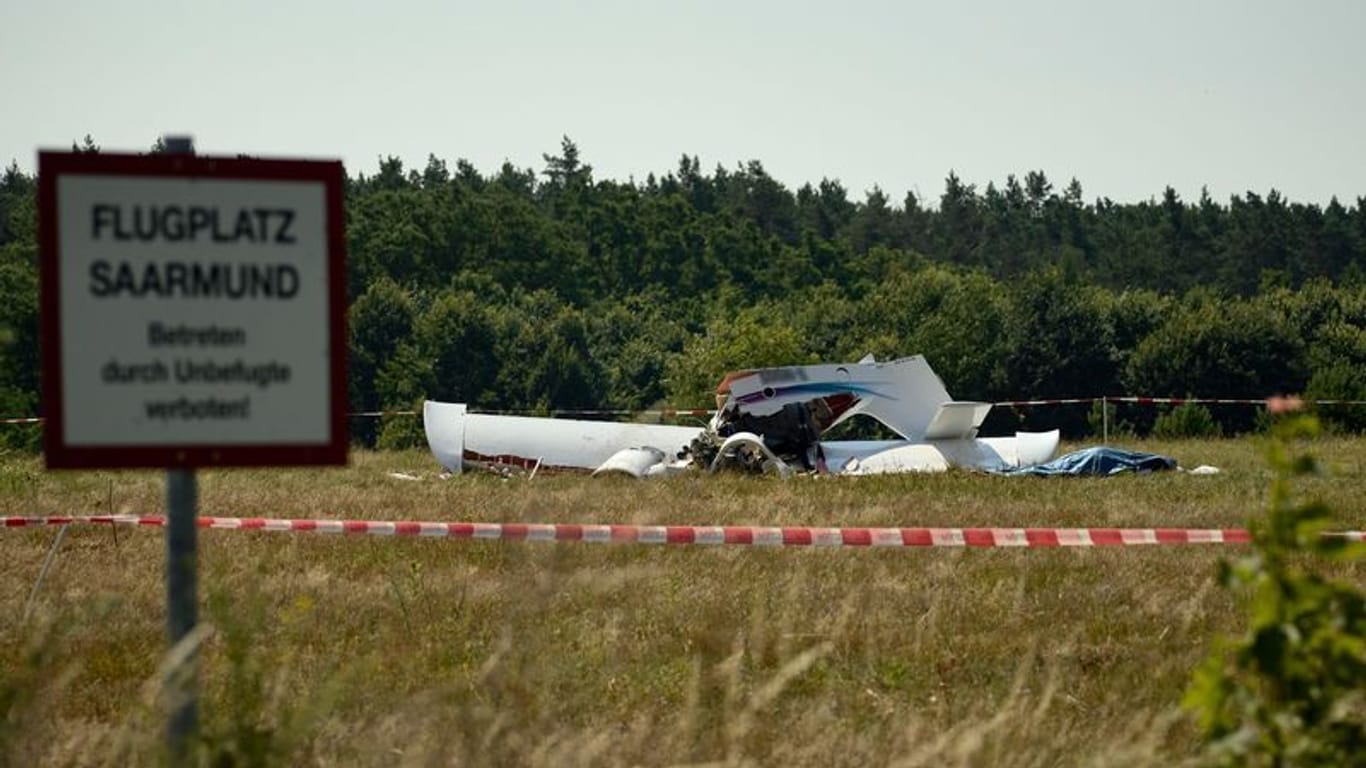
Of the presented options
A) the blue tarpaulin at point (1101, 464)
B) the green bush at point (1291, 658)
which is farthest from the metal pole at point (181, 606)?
the blue tarpaulin at point (1101, 464)

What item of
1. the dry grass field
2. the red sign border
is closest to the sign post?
the red sign border

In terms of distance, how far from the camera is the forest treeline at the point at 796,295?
64.7 metres

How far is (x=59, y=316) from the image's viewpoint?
4.12 m

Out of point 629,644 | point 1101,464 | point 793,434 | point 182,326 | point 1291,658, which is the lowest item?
point 1101,464

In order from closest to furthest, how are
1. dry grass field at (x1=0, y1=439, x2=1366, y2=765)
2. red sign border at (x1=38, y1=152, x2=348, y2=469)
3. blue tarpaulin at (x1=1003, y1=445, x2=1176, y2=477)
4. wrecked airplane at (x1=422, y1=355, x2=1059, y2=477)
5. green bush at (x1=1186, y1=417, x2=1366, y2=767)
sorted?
green bush at (x1=1186, y1=417, x2=1366, y2=767), red sign border at (x1=38, y1=152, x2=348, y2=469), dry grass field at (x1=0, y1=439, x2=1366, y2=765), blue tarpaulin at (x1=1003, y1=445, x2=1176, y2=477), wrecked airplane at (x1=422, y1=355, x2=1059, y2=477)

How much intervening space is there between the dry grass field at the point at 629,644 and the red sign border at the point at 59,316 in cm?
54

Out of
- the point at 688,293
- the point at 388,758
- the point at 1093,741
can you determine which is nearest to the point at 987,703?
the point at 1093,741

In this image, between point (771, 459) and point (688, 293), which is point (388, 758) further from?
point (688, 293)

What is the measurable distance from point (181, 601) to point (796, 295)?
293ft

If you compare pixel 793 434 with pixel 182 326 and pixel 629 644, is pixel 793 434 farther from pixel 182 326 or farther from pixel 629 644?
pixel 182 326

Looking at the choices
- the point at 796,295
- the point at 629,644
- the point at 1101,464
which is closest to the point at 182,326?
the point at 629,644

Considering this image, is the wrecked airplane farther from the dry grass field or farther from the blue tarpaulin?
the dry grass field

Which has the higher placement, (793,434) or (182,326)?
(182,326)

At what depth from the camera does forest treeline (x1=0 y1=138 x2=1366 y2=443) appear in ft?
212
